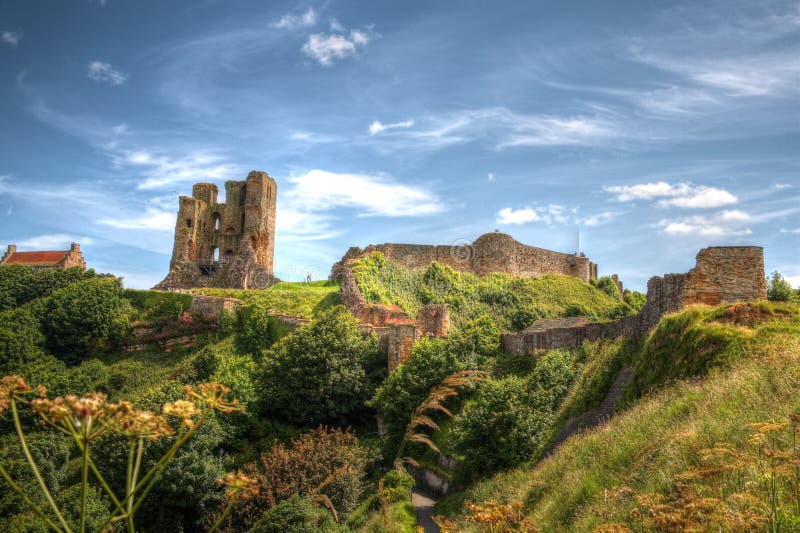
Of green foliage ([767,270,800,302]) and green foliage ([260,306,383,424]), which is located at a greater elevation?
green foliage ([767,270,800,302])

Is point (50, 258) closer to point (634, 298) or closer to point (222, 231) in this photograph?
point (222, 231)

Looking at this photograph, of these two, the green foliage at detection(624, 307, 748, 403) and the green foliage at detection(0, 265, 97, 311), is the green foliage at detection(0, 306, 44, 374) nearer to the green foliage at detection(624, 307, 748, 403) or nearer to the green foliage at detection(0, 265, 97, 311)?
the green foliage at detection(0, 265, 97, 311)

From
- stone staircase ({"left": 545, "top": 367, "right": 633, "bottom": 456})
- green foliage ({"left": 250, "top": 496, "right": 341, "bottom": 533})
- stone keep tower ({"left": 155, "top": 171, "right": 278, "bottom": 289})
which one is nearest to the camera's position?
green foliage ({"left": 250, "top": 496, "right": 341, "bottom": 533})

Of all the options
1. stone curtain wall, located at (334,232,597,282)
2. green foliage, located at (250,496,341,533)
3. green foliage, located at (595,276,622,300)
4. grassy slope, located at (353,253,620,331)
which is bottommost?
green foliage, located at (250,496,341,533)

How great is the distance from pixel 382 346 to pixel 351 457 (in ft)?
26.9

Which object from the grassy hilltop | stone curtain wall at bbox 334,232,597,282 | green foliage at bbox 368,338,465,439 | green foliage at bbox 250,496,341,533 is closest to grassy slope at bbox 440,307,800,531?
the grassy hilltop

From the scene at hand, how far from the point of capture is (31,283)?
42094 mm

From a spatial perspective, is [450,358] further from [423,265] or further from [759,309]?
[423,265]

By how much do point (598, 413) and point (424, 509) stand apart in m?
5.47

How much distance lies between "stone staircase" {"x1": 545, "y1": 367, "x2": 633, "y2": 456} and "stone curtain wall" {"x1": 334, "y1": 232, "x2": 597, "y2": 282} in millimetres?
19629

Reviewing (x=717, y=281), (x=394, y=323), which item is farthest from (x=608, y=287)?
(x=717, y=281)

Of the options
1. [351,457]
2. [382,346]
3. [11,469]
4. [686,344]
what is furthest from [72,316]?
[686,344]

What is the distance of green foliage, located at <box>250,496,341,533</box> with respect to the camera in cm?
1469

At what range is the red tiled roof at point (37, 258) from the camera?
5950 centimetres
